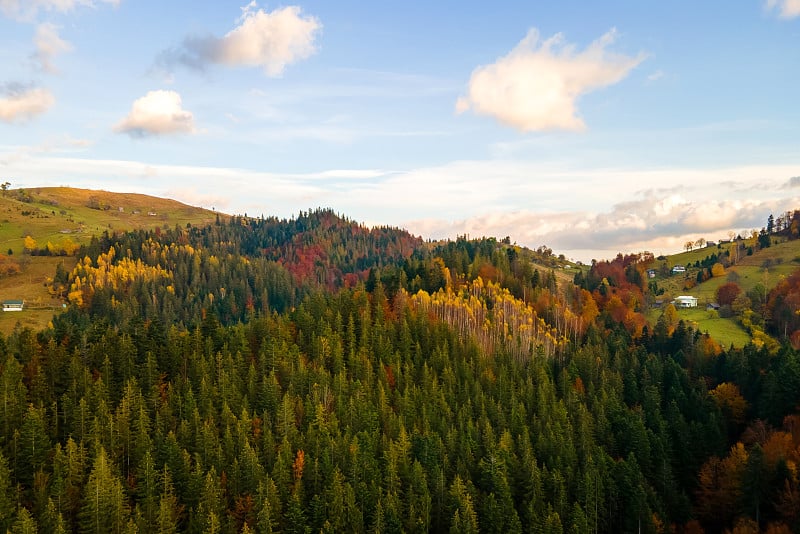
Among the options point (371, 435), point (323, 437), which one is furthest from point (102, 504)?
point (371, 435)

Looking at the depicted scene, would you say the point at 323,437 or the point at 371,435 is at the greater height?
the point at 323,437

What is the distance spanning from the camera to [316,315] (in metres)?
164

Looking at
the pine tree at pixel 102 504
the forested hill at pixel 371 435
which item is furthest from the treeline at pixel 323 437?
the forested hill at pixel 371 435

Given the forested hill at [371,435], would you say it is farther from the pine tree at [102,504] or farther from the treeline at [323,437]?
the treeline at [323,437]

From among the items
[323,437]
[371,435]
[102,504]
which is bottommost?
[102,504]

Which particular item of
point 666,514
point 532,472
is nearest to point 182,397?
point 532,472

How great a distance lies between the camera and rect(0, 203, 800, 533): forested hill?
89500 mm

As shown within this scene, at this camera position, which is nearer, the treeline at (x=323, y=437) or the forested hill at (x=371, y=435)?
the treeline at (x=323, y=437)

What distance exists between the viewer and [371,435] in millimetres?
113000

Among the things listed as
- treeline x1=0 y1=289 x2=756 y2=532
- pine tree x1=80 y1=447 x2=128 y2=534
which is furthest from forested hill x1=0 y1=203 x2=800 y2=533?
treeline x1=0 y1=289 x2=756 y2=532

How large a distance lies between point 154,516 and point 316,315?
83405 millimetres

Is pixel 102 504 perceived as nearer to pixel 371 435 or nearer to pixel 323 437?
pixel 323 437

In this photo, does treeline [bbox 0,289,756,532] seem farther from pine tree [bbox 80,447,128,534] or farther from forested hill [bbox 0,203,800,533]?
forested hill [bbox 0,203,800,533]

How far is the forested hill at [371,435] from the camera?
8950 cm
